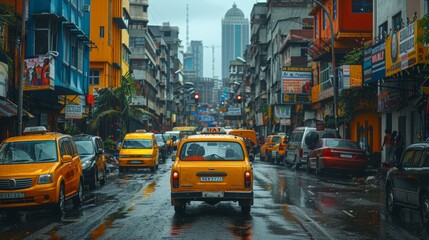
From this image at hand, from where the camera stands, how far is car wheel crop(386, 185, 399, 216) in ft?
50.4

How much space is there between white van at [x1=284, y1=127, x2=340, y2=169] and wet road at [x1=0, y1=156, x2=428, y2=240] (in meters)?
14.0

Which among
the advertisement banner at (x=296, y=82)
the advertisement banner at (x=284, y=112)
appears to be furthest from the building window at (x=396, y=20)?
the advertisement banner at (x=284, y=112)

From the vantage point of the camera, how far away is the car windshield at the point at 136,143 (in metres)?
34.7

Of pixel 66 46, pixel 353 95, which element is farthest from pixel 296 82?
pixel 66 46

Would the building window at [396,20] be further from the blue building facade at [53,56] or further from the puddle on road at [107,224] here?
the puddle on road at [107,224]

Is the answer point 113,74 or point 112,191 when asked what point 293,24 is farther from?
point 112,191

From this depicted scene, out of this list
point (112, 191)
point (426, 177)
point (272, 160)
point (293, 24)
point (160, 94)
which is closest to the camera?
point (426, 177)

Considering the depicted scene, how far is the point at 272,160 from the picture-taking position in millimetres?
46719

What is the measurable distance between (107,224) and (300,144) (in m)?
23.1

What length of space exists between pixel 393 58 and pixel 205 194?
1310 cm

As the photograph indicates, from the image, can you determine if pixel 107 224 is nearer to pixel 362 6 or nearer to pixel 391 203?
pixel 391 203

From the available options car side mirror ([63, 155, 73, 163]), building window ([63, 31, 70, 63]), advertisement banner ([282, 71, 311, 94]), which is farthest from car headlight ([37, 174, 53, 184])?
advertisement banner ([282, 71, 311, 94])

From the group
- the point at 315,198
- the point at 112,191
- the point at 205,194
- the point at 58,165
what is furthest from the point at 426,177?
the point at 112,191

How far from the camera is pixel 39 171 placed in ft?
48.7
